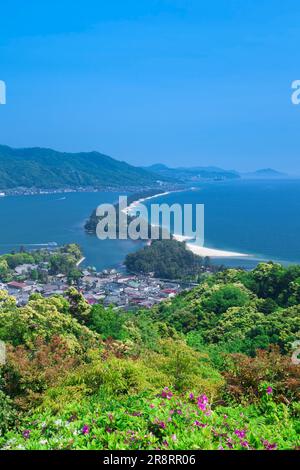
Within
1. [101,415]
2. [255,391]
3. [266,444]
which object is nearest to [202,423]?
[266,444]

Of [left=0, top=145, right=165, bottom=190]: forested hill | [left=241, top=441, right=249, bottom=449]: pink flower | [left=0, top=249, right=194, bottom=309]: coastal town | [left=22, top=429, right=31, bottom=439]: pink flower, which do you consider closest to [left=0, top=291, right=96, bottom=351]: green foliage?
[left=22, top=429, right=31, bottom=439]: pink flower

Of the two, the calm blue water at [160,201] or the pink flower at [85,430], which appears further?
the calm blue water at [160,201]

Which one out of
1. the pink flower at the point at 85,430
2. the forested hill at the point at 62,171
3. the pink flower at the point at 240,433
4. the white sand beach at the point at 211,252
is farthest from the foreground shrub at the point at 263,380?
the forested hill at the point at 62,171

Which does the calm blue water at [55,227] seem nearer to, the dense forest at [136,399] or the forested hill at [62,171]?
the forested hill at [62,171]

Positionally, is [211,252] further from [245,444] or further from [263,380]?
[245,444]

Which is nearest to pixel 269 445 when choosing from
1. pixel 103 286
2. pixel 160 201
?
pixel 103 286

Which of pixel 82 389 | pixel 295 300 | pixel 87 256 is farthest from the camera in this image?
pixel 87 256
